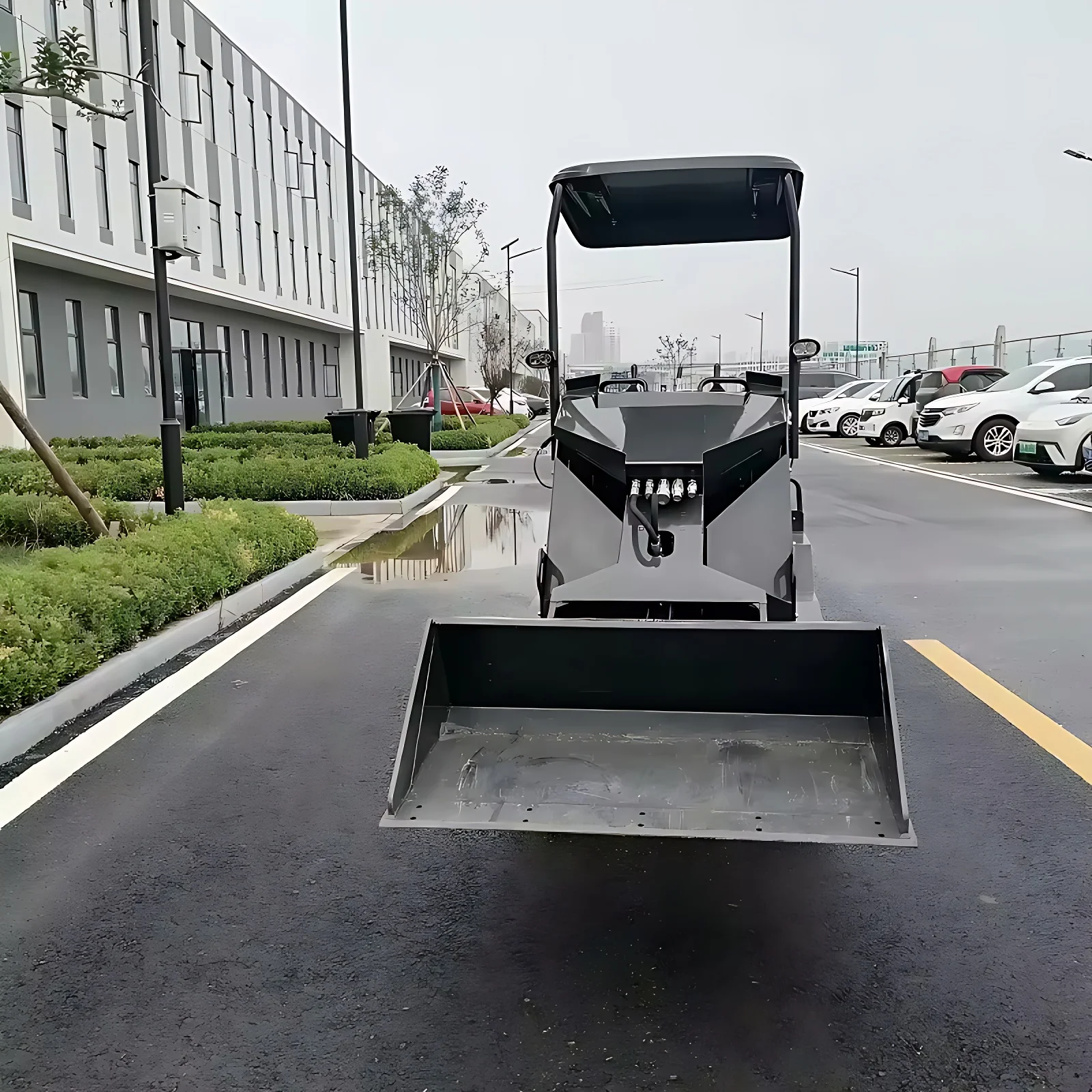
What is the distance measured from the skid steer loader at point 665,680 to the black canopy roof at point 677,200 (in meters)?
1.44

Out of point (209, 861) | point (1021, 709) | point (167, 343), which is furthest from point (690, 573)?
point (167, 343)

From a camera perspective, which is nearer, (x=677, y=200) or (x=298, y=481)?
(x=677, y=200)

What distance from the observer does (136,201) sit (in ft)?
89.8

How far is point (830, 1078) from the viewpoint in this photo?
8.29 feet

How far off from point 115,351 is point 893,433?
1987cm

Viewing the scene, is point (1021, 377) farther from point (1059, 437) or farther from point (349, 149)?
point (349, 149)

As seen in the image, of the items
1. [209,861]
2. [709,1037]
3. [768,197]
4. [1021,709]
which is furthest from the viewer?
[768,197]

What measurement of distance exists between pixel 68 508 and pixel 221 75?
28.1 m

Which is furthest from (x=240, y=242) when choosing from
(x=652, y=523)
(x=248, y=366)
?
(x=652, y=523)

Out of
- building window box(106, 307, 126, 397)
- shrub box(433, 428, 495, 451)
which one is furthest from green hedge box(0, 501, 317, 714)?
building window box(106, 307, 126, 397)

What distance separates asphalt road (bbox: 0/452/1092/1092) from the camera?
261 cm

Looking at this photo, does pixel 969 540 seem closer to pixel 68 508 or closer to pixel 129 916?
pixel 68 508

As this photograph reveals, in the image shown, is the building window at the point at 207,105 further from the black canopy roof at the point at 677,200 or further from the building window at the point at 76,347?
the black canopy roof at the point at 677,200

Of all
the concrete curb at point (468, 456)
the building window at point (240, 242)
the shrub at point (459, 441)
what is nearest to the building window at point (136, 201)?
the building window at point (240, 242)
